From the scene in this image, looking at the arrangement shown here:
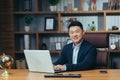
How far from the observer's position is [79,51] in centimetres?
314

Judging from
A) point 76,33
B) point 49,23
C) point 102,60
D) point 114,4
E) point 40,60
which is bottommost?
point 102,60

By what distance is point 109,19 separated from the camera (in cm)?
479

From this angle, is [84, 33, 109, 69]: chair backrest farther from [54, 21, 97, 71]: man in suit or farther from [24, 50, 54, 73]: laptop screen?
[24, 50, 54, 73]: laptop screen

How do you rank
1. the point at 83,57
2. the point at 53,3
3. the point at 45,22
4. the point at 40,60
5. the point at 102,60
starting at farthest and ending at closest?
the point at 45,22
the point at 53,3
the point at 102,60
the point at 83,57
the point at 40,60

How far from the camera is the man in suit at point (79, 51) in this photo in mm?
2971

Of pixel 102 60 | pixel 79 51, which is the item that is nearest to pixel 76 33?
pixel 79 51

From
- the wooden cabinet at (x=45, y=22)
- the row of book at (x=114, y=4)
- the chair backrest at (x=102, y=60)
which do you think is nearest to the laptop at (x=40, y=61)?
the chair backrest at (x=102, y=60)

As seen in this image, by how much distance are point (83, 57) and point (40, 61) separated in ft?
2.23

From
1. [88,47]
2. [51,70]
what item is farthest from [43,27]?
[51,70]

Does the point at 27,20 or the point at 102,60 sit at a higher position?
the point at 27,20

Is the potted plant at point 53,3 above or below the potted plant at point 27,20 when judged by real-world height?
above

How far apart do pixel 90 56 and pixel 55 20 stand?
203 cm

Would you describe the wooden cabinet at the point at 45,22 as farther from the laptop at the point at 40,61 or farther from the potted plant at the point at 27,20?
the laptop at the point at 40,61

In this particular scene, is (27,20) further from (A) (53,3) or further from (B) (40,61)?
(B) (40,61)
